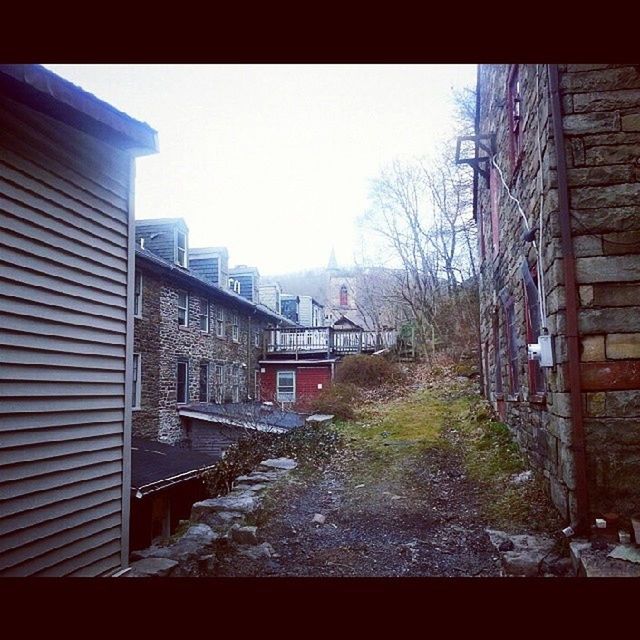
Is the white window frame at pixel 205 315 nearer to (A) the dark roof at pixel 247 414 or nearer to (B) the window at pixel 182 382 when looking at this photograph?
(B) the window at pixel 182 382

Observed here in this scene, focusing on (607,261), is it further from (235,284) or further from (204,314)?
(235,284)

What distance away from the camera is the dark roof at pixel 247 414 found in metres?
6.68

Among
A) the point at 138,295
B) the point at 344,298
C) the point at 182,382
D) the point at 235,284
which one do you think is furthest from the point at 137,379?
the point at 235,284

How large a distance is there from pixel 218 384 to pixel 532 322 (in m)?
4.51

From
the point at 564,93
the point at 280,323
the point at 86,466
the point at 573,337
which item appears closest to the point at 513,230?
the point at 564,93

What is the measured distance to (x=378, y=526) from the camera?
3814 mm

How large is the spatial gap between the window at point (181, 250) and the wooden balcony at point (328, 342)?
2461mm

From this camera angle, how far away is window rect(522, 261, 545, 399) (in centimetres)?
383

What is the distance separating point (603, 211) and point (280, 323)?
7.60m

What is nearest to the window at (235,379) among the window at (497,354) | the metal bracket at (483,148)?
the window at (497,354)

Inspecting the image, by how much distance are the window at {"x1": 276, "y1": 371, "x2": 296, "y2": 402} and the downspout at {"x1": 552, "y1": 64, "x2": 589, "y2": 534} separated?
16.9 ft

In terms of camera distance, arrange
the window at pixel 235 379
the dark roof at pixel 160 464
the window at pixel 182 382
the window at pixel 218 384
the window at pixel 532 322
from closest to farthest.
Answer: the window at pixel 532 322
the dark roof at pixel 160 464
the window at pixel 182 382
the window at pixel 218 384
the window at pixel 235 379

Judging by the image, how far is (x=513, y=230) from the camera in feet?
15.0

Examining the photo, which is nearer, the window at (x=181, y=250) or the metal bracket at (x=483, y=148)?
the metal bracket at (x=483, y=148)
